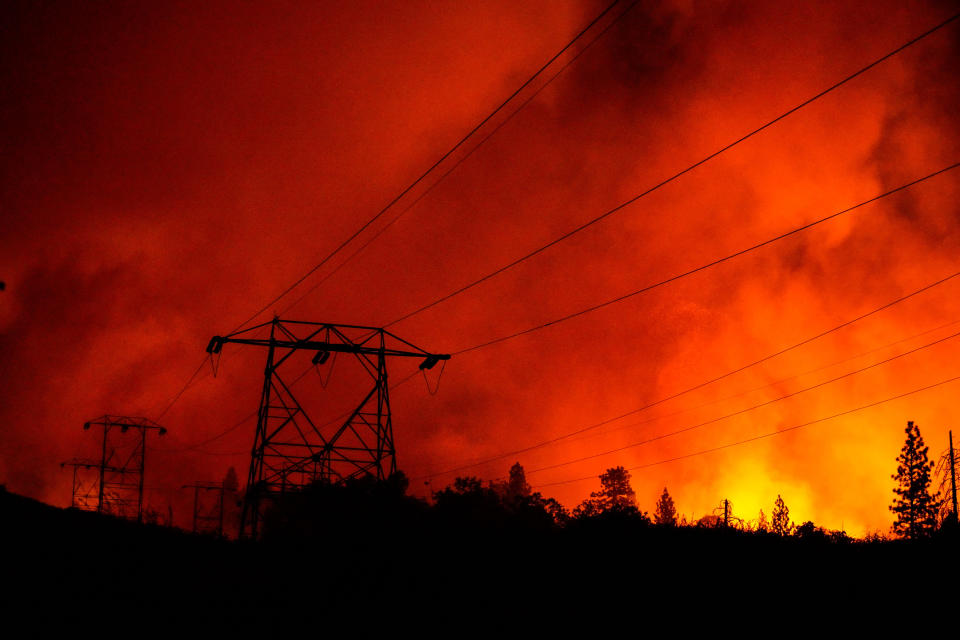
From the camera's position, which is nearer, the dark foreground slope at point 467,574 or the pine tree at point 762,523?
the dark foreground slope at point 467,574

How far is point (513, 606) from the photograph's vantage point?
15281 mm

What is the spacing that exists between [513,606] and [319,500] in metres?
12.9

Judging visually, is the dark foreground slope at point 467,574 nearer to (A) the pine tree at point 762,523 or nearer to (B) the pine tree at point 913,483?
(A) the pine tree at point 762,523

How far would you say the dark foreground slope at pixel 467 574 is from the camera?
15.0 metres

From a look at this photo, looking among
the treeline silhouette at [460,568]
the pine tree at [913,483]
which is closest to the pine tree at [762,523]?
the treeline silhouette at [460,568]

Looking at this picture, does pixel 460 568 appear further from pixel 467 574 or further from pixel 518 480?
pixel 518 480

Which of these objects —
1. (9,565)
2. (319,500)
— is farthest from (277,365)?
(9,565)

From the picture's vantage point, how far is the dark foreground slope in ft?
49.3

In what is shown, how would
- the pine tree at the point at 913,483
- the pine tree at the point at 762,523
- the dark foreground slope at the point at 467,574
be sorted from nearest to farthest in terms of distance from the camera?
1. the dark foreground slope at the point at 467,574
2. the pine tree at the point at 762,523
3. the pine tree at the point at 913,483

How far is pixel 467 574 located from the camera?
1697 centimetres

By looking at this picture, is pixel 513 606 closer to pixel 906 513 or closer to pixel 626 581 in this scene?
pixel 626 581

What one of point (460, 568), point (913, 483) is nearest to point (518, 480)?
point (913, 483)

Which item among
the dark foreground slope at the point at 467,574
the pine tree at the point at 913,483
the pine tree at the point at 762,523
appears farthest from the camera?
the pine tree at the point at 913,483

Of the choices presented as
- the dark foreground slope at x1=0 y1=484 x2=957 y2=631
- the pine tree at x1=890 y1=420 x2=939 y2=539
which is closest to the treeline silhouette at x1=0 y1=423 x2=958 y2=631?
the dark foreground slope at x1=0 y1=484 x2=957 y2=631
